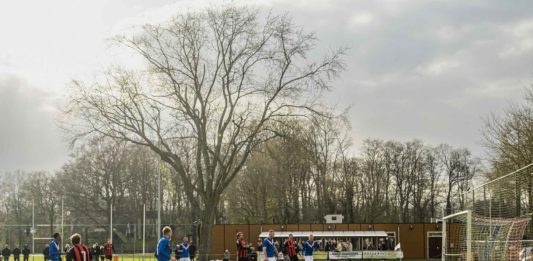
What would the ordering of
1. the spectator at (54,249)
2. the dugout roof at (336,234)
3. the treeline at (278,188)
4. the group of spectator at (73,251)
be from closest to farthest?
the group of spectator at (73,251) → the spectator at (54,249) → the dugout roof at (336,234) → the treeline at (278,188)

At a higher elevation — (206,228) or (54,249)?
(54,249)

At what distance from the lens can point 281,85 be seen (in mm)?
45656

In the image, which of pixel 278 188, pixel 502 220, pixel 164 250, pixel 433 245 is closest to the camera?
pixel 164 250

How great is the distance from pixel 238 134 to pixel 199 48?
6.07 m

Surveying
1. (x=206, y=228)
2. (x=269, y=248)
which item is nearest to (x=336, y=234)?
(x=206, y=228)

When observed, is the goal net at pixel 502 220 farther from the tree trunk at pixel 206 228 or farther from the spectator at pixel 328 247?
the spectator at pixel 328 247

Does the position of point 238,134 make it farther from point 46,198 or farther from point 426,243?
point 46,198

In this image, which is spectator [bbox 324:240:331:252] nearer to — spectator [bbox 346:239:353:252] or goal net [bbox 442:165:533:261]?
spectator [bbox 346:239:353:252]

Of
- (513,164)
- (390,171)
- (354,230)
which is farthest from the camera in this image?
(390,171)

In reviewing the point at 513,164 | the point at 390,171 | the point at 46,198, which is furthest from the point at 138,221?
the point at 513,164

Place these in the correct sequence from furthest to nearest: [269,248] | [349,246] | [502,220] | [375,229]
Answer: [375,229]
[349,246]
[269,248]
[502,220]

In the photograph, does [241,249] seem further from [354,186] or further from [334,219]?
[354,186]

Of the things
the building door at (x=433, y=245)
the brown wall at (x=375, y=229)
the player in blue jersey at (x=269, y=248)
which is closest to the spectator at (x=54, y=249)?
the player in blue jersey at (x=269, y=248)

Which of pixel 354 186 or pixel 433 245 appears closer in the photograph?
pixel 433 245
